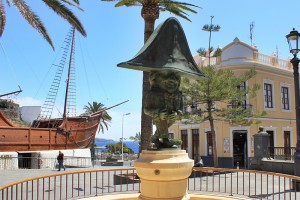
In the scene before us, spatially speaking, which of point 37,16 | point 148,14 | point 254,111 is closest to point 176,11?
point 148,14

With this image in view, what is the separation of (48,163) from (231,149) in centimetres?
1552

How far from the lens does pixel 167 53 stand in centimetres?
606

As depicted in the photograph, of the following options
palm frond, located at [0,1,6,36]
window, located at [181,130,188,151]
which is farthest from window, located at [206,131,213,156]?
palm frond, located at [0,1,6,36]

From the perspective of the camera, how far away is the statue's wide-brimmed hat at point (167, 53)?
588 cm

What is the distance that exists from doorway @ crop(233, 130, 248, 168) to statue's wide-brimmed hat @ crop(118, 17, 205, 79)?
72.5 ft

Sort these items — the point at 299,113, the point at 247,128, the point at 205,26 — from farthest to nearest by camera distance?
the point at 247,128
the point at 205,26
the point at 299,113

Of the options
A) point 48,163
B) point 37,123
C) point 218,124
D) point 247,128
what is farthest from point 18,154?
point 247,128

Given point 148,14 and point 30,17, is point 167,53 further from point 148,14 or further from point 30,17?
point 148,14

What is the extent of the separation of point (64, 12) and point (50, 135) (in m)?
19.3

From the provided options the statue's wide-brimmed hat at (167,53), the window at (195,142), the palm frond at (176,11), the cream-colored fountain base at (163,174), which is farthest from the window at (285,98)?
the cream-colored fountain base at (163,174)

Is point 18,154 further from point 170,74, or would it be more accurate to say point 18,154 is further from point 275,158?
point 170,74

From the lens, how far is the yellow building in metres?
27.2

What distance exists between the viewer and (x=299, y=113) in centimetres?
1170

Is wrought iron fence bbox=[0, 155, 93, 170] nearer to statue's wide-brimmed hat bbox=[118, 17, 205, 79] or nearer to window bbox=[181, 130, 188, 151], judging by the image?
window bbox=[181, 130, 188, 151]
